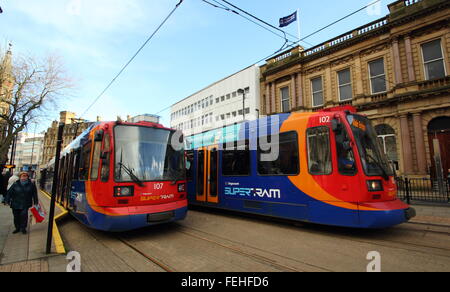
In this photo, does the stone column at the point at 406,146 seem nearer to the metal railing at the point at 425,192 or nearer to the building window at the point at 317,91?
the metal railing at the point at 425,192

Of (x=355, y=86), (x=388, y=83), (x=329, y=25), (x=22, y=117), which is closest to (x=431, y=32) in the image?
(x=388, y=83)

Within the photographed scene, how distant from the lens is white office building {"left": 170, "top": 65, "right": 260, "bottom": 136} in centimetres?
2744

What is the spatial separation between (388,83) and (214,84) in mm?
22785

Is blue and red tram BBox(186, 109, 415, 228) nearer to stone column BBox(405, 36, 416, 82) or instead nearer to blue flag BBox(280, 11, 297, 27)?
stone column BBox(405, 36, 416, 82)

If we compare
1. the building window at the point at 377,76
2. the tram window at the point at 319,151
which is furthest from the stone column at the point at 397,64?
the tram window at the point at 319,151

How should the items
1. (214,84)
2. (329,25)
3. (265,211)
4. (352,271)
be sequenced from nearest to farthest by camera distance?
(352,271) → (265,211) → (329,25) → (214,84)

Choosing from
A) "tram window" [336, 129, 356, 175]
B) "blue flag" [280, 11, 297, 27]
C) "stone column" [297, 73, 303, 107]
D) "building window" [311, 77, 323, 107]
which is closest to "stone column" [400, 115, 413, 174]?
"building window" [311, 77, 323, 107]

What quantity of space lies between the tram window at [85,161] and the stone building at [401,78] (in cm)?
1391

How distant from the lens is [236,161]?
7.97 meters

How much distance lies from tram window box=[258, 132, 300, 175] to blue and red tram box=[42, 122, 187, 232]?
2526mm

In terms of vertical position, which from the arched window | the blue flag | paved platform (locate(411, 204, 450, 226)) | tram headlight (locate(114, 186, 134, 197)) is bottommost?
paved platform (locate(411, 204, 450, 226))

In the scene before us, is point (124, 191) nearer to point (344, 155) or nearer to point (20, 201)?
point (20, 201)

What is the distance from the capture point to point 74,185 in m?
7.25
